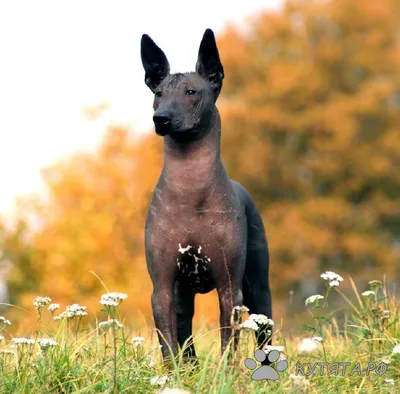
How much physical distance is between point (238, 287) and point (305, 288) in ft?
51.0

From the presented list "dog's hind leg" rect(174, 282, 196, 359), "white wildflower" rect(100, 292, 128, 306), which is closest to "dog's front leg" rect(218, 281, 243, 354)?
"dog's hind leg" rect(174, 282, 196, 359)

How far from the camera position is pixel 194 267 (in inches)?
201

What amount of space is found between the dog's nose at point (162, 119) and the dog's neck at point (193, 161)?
337 mm

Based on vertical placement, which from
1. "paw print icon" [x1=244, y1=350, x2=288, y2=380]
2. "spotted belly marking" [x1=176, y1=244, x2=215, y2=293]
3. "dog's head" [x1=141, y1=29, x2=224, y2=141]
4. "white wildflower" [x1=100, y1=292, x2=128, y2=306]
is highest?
"dog's head" [x1=141, y1=29, x2=224, y2=141]

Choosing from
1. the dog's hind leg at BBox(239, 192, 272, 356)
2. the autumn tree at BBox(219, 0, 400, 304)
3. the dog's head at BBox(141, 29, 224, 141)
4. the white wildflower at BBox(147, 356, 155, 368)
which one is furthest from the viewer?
the autumn tree at BBox(219, 0, 400, 304)

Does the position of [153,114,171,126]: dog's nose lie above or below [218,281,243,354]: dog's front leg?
above

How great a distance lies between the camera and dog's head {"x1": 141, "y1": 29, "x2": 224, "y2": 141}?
491 centimetres

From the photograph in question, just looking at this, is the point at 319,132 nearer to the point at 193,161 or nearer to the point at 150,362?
the point at 193,161

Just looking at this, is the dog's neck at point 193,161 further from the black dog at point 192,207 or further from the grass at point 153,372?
the grass at point 153,372

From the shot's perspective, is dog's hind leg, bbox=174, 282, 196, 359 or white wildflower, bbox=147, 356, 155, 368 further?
dog's hind leg, bbox=174, 282, 196, 359

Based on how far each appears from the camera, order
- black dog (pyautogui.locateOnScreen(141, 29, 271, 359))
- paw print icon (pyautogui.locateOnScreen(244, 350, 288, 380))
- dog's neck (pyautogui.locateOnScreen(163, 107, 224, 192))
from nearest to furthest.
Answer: paw print icon (pyautogui.locateOnScreen(244, 350, 288, 380)), black dog (pyautogui.locateOnScreen(141, 29, 271, 359)), dog's neck (pyautogui.locateOnScreen(163, 107, 224, 192))

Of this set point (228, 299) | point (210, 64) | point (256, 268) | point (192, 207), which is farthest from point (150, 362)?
point (210, 64)

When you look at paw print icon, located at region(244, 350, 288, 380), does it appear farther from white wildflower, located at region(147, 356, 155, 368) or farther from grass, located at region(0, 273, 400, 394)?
white wildflower, located at region(147, 356, 155, 368)

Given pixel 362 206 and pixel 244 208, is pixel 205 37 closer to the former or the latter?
pixel 244 208
